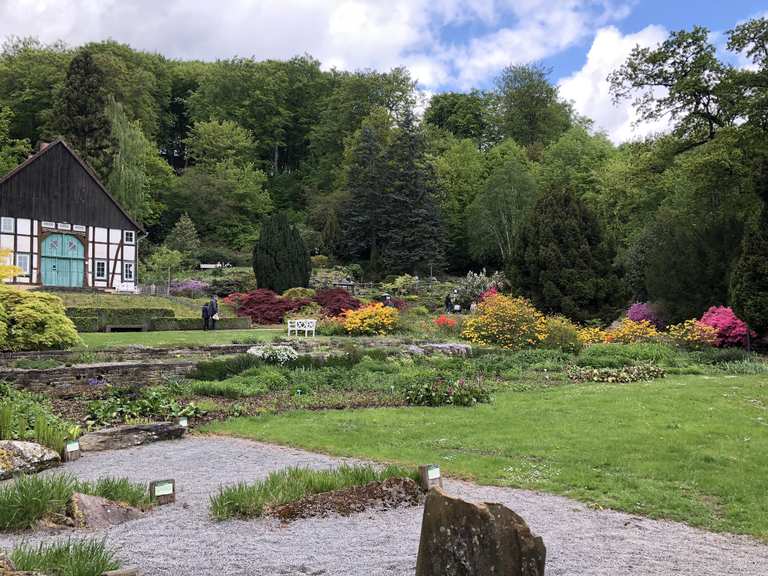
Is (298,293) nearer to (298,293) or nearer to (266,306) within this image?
(298,293)

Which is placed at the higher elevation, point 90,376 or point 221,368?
point 221,368

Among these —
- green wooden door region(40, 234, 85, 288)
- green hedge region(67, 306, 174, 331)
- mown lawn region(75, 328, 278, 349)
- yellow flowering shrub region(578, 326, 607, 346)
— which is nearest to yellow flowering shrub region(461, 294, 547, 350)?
yellow flowering shrub region(578, 326, 607, 346)

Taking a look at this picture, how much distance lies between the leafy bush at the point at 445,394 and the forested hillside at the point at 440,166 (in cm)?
1081

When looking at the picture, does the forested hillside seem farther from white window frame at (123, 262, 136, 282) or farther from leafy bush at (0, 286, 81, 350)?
leafy bush at (0, 286, 81, 350)

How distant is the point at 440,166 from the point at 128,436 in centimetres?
4882

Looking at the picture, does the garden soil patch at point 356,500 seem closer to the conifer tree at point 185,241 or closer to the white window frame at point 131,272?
the white window frame at point 131,272

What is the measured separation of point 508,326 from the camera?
778 inches

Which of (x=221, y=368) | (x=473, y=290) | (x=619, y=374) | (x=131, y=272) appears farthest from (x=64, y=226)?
(x=619, y=374)

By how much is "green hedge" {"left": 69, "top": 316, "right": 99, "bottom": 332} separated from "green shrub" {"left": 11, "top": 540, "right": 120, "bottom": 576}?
66.5 ft

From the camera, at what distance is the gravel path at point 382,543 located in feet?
14.1

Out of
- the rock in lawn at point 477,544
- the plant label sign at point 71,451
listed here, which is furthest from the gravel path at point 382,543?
the plant label sign at point 71,451

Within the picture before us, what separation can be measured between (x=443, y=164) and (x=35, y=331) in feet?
145

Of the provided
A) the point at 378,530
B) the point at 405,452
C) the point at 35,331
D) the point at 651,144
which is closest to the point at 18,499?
the point at 378,530

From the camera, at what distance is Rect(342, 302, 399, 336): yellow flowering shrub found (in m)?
22.7
